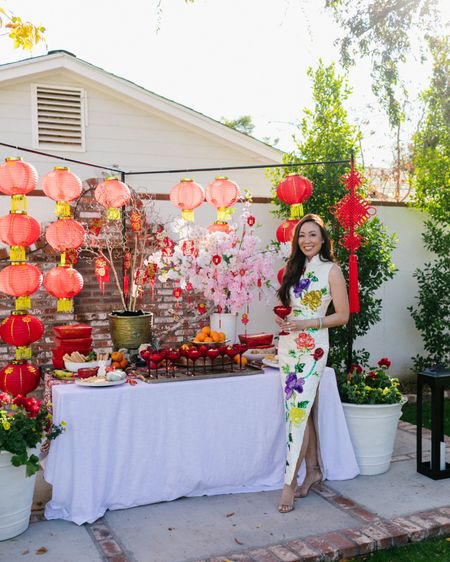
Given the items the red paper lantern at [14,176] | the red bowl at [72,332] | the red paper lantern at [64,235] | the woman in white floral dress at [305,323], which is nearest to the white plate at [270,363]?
the woman in white floral dress at [305,323]

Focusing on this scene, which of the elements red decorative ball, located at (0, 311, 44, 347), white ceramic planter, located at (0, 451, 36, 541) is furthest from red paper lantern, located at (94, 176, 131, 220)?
white ceramic planter, located at (0, 451, 36, 541)

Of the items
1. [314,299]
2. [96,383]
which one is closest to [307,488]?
[314,299]

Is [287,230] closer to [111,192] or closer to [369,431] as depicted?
[111,192]

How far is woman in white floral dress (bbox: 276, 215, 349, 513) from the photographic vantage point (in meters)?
3.79

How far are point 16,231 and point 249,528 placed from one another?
2.54m

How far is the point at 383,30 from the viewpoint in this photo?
6.09 metres

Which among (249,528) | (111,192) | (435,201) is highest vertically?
(435,201)

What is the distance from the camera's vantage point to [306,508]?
3.80 meters

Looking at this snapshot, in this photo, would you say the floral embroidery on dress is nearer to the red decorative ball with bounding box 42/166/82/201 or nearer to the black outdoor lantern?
the black outdoor lantern

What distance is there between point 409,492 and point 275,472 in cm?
88

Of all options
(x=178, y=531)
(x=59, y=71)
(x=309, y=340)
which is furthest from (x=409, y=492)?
(x=59, y=71)

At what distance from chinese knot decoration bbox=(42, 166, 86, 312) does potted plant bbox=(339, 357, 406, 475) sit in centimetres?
219

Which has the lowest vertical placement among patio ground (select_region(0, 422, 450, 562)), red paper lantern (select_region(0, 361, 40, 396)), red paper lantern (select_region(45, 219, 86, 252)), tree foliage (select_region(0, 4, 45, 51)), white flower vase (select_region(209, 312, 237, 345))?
patio ground (select_region(0, 422, 450, 562))

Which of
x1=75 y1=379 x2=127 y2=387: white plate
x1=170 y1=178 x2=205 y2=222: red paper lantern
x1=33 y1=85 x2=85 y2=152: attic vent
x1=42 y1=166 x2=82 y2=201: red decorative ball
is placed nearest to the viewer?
x1=75 y1=379 x2=127 y2=387: white plate
